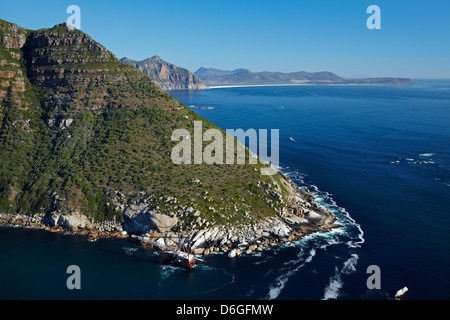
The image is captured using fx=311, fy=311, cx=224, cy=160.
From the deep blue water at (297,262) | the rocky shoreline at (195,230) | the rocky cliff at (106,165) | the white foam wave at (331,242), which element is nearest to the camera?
the deep blue water at (297,262)

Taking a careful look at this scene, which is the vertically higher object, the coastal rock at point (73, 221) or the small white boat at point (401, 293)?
the coastal rock at point (73, 221)

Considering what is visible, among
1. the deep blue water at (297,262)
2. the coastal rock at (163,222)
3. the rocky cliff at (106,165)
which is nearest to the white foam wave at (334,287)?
the deep blue water at (297,262)

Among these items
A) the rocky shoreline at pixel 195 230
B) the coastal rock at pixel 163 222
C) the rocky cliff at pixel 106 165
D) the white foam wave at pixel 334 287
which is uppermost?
the rocky cliff at pixel 106 165

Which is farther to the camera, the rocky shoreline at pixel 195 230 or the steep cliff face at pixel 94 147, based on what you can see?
the steep cliff face at pixel 94 147

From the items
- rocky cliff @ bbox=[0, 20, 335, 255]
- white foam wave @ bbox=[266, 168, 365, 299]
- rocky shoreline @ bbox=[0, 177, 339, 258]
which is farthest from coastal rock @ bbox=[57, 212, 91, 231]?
white foam wave @ bbox=[266, 168, 365, 299]

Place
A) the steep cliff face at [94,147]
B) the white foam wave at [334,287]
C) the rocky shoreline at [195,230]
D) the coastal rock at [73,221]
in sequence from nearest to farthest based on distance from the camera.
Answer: the white foam wave at [334,287] < the rocky shoreline at [195,230] < the coastal rock at [73,221] < the steep cliff face at [94,147]

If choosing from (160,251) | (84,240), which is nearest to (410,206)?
(160,251)

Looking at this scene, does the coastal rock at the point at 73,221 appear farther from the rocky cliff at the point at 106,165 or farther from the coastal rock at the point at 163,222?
the coastal rock at the point at 163,222
